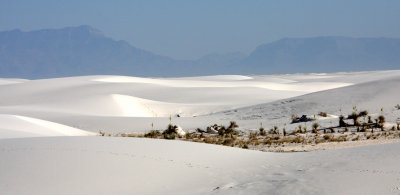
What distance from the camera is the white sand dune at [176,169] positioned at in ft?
32.9

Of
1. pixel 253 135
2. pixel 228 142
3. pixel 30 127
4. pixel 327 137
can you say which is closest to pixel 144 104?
pixel 30 127

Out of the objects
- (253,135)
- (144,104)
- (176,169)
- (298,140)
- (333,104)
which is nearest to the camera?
(176,169)

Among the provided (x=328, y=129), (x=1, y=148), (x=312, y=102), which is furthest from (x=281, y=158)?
(x=312, y=102)

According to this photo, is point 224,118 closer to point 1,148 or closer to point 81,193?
point 1,148

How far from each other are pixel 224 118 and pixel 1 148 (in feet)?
67.3

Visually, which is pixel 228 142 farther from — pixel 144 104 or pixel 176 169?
pixel 144 104

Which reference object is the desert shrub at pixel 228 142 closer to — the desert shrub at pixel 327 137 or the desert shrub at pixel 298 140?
the desert shrub at pixel 298 140

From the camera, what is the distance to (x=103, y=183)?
10.5m

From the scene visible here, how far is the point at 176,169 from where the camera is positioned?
1189cm

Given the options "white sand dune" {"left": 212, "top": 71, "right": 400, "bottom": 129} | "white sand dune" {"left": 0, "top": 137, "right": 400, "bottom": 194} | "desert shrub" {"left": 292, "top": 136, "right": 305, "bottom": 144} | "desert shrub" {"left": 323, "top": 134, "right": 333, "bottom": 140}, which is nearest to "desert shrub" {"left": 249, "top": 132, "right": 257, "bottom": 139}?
"desert shrub" {"left": 292, "top": 136, "right": 305, "bottom": 144}

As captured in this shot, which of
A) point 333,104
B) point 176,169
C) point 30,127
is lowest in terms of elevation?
point 176,169

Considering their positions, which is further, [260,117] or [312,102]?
[312,102]

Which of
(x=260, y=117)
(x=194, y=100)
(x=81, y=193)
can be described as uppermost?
(x=194, y=100)

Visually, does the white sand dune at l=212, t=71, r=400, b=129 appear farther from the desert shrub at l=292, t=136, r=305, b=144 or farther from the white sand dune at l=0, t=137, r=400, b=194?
the white sand dune at l=0, t=137, r=400, b=194
